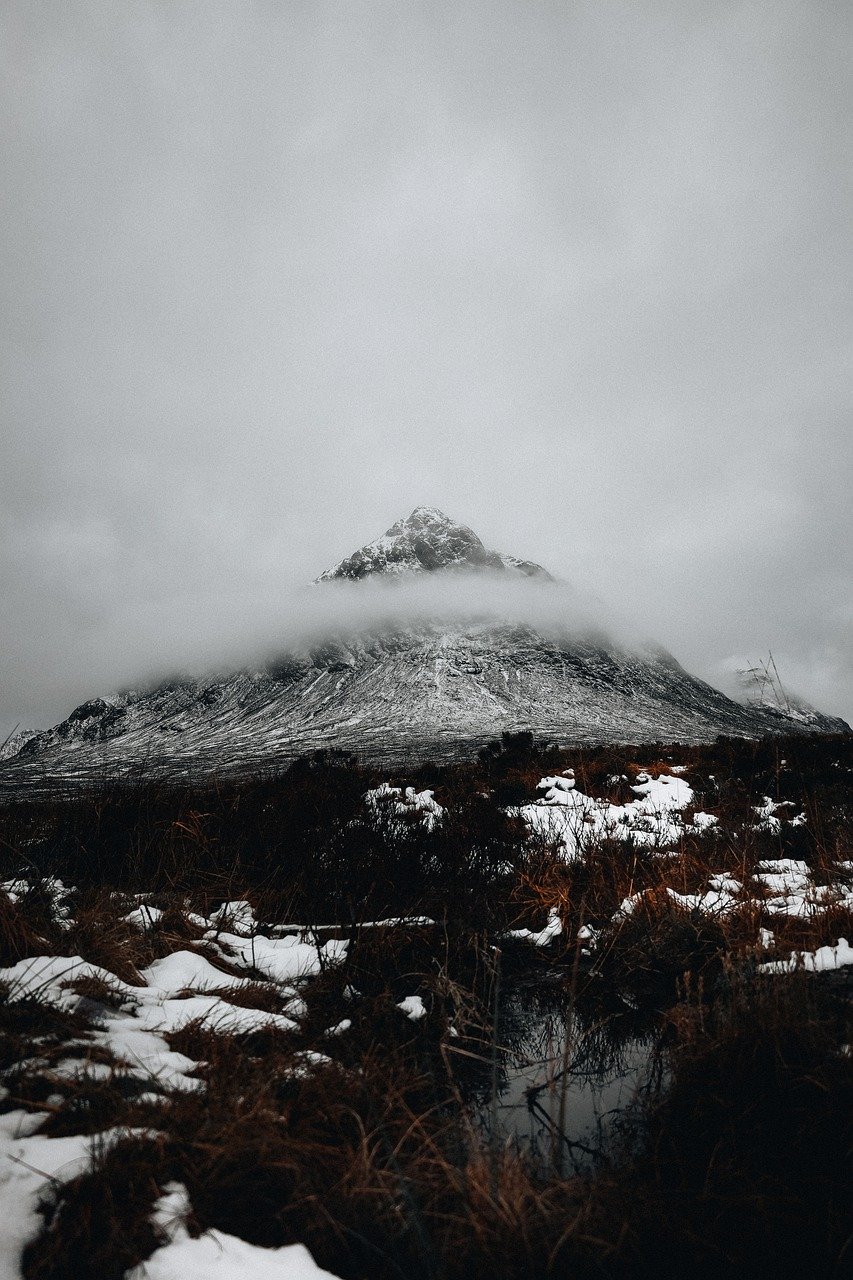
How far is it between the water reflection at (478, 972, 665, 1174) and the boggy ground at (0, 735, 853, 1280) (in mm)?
47

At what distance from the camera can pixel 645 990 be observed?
3.37 metres

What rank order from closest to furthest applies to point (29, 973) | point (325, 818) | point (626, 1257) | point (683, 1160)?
point (626, 1257) → point (683, 1160) → point (29, 973) → point (325, 818)

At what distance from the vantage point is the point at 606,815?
7.60 m

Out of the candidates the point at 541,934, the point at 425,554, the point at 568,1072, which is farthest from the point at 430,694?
the point at 425,554

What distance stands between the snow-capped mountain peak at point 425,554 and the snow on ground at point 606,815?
515 feet

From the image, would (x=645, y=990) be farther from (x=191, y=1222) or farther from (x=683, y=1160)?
(x=191, y=1222)

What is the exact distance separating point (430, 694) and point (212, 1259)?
84473 mm

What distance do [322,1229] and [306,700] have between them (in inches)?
3521

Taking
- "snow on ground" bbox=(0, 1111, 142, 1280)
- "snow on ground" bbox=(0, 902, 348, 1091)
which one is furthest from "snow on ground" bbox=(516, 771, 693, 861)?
"snow on ground" bbox=(0, 1111, 142, 1280)

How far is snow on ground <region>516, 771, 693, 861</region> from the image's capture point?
20.7 feet

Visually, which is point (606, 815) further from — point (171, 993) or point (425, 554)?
point (425, 554)

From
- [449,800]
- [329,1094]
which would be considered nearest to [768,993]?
[329,1094]

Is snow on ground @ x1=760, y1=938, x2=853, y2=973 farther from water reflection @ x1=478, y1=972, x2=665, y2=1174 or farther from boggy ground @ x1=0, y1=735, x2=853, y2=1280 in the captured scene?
water reflection @ x1=478, y1=972, x2=665, y2=1174

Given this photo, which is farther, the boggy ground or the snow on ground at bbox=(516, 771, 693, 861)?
the snow on ground at bbox=(516, 771, 693, 861)
